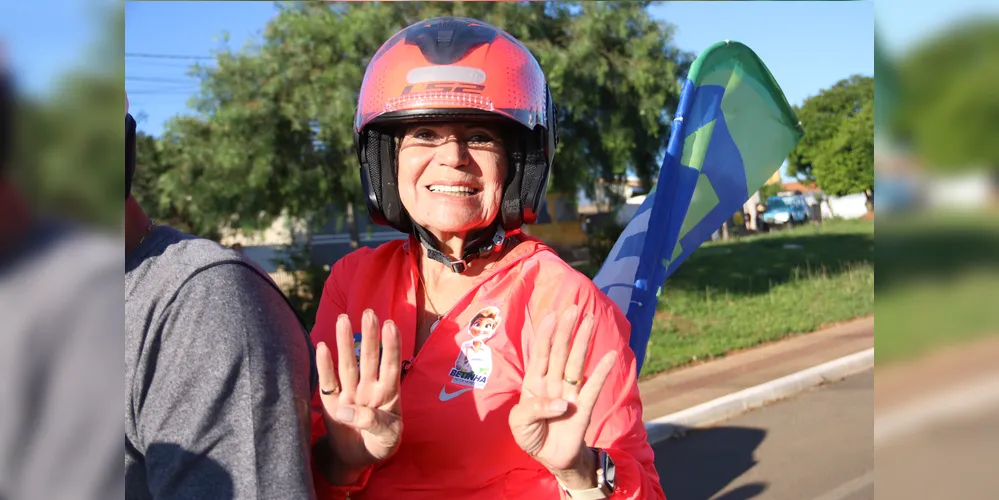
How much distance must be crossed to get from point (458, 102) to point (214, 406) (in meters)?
1.26

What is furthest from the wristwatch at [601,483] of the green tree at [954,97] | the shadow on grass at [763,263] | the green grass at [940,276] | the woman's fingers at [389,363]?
the shadow on grass at [763,263]

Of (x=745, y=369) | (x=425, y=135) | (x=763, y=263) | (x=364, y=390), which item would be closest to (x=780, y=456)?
(x=745, y=369)

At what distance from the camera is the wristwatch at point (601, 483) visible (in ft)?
6.35

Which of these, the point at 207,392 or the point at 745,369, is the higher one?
the point at 207,392

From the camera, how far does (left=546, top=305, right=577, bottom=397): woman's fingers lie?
1.68m

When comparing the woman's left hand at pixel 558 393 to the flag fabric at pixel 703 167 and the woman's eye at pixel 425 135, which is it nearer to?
the woman's eye at pixel 425 135

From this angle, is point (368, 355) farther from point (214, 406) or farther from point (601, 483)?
point (601, 483)

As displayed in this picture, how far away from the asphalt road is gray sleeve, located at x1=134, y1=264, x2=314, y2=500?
4.83 metres

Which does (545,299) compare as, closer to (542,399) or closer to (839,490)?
(542,399)

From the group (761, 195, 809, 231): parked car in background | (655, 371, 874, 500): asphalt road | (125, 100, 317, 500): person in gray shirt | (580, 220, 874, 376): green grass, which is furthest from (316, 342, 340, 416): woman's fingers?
(761, 195, 809, 231): parked car in background

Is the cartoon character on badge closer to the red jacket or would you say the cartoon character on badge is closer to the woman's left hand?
the red jacket

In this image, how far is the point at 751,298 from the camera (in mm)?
14094

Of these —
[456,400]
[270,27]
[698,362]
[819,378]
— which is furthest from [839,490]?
[270,27]

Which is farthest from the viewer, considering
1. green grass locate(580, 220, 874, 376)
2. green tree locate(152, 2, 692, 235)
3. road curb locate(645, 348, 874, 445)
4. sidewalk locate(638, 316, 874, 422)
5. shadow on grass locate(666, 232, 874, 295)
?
shadow on grass locate(666, 232, 874, 295)
